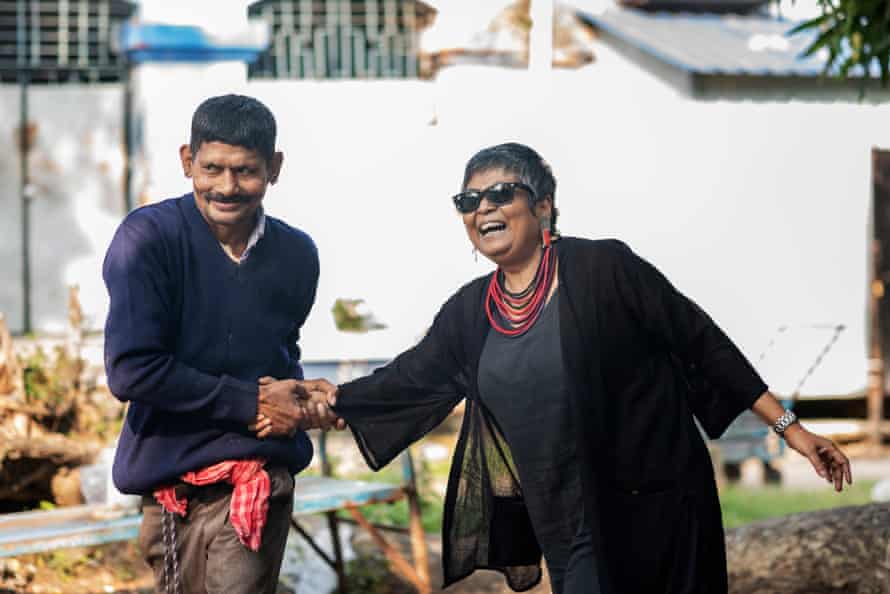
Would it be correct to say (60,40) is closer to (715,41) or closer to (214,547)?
(715,41)

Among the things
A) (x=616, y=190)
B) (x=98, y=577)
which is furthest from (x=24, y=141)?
(x=98, y=577)

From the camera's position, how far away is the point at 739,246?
11297 mm

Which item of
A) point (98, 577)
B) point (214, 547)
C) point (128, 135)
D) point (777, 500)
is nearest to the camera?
point (214, 547)

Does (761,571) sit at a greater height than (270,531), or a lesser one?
lesser

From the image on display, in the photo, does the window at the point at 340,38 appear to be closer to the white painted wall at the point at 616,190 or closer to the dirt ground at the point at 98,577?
the white painted wall at the point at 616,190

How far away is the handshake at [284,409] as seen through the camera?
407cm

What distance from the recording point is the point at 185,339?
403cm

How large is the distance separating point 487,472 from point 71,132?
794cm

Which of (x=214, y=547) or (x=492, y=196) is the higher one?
(x=492, y=196)

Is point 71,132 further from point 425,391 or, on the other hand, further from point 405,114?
point 425,391

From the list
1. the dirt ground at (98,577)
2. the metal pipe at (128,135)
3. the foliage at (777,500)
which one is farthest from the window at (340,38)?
the dirt ground at (98,577)

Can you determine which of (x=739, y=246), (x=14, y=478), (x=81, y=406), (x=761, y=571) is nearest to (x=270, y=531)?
(x=761, y=571)

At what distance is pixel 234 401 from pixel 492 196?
999mm

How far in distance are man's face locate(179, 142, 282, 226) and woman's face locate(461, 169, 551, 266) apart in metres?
0.67
